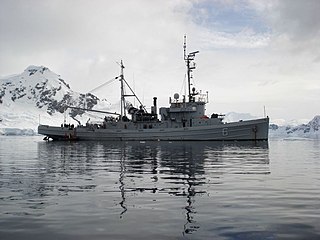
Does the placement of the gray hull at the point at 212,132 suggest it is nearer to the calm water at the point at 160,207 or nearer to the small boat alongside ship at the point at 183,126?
the small boat alongside ship at the point at 183,126

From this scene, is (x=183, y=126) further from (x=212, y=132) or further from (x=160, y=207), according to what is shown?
(x=160, y=207)

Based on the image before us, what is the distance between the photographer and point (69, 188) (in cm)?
1407

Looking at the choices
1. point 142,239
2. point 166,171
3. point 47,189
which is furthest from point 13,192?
point 166,171

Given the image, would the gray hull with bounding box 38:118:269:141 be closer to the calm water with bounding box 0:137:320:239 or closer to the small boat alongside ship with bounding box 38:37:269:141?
the small boat alongside ship with bounding box 38:37:269:141

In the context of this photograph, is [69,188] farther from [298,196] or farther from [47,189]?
[298,196]

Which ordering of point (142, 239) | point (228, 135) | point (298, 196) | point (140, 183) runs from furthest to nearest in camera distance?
point (228, 135) → point (140, 183) → point (298, 196) → point (142, 239)

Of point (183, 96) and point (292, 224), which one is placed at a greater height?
point (183, 96)

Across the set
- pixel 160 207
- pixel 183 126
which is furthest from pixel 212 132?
pixel 160 207

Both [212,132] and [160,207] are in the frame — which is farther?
[212,132]

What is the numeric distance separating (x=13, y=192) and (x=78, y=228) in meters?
5.82

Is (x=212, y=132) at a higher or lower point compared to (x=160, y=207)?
higher

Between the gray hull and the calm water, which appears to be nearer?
the calm water

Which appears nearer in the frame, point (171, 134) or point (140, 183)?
point (140, 183)

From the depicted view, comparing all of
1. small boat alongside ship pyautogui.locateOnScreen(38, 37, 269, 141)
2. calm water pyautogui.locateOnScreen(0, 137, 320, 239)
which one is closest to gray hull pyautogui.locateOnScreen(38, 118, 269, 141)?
small boat alongside ship pyautogui.locateOnScreen(38, 37, 269, 141)
